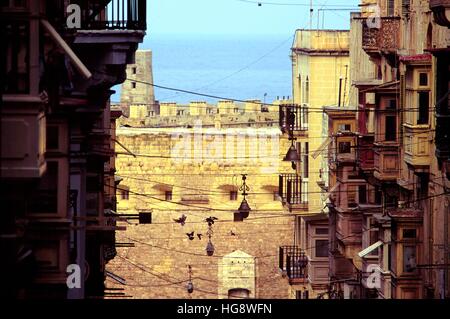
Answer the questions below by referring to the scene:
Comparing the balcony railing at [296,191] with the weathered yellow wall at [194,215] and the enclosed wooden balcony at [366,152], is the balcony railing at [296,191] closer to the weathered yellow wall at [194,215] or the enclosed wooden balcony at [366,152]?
the weathered yellow wall at [194,215]

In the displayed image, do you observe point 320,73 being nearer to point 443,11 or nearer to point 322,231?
point 322,231

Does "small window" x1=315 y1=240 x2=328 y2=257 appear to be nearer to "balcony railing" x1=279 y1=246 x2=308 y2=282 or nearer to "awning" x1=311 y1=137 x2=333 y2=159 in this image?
"balcony railing" x1=279 y1=246 x2=308 y2=282

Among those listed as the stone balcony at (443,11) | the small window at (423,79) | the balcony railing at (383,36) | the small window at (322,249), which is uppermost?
the balcony railing at (383,36)

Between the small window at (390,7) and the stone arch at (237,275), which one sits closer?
the small window at (390,7)

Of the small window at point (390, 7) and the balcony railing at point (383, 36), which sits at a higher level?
the small window at point (390, 7)

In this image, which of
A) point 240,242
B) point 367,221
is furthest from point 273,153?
point 367,221

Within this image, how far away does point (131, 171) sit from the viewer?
79.2m

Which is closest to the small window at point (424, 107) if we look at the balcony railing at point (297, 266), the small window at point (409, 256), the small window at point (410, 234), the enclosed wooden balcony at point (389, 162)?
the small window at point (410, 234)

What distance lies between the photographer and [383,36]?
4691 cm

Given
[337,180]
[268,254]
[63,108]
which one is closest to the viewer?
[63,108]

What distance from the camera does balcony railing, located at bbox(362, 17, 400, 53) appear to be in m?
46.2

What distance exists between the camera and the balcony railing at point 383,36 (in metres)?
46.2

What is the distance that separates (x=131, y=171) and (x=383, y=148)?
3605cm
